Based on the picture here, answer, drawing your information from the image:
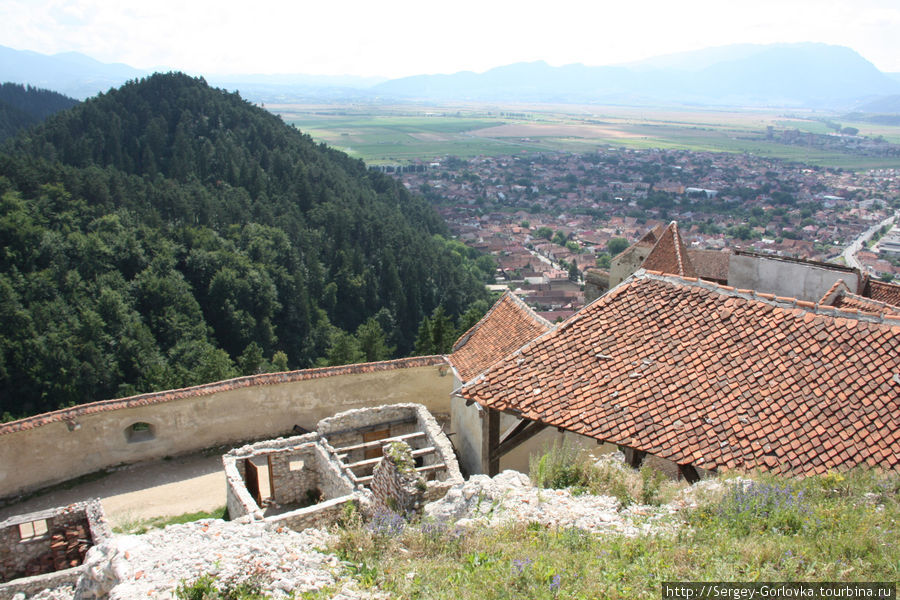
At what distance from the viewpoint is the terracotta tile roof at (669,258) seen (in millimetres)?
19719

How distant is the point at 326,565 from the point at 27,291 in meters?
38.8

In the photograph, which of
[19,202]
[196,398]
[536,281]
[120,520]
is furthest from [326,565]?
[536,281]

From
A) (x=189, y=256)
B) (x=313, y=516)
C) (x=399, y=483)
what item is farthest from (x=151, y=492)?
A: (x=189, y=256)

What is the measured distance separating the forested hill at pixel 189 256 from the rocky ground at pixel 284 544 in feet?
77.0

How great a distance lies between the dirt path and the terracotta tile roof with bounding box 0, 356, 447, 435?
5.03ft

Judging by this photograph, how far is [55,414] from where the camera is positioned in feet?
49.4

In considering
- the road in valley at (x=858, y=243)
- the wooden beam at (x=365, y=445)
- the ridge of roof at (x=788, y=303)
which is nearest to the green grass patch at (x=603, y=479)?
the ridge of roof at (x=788, y=303)

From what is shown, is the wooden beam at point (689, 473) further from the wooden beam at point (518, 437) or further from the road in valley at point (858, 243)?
the road in valley at point (858, 243)

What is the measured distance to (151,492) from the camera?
49.0 feet

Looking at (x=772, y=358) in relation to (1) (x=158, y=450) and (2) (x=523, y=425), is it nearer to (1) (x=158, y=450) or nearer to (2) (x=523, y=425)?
(2) (x=523, y=425)

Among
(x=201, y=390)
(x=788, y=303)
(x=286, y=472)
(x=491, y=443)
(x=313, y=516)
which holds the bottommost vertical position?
(x=286, y=472)

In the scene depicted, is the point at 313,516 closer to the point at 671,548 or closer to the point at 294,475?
the point at 294,475

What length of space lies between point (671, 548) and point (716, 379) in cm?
380

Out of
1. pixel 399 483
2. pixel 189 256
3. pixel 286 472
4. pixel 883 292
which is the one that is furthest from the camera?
pixel 189 256
